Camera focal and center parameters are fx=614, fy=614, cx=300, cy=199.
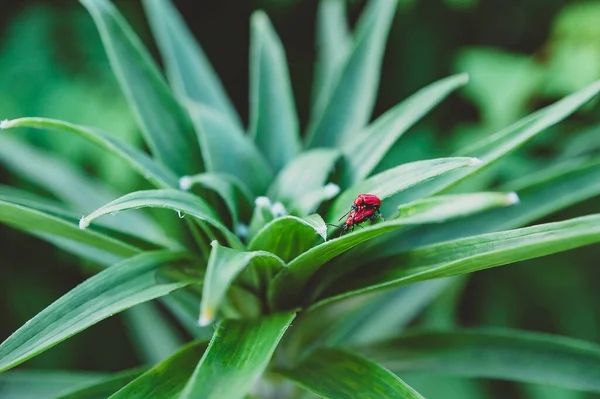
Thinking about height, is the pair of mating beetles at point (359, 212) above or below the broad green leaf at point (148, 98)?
below

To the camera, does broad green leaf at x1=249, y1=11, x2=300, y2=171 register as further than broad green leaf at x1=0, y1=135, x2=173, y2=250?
No

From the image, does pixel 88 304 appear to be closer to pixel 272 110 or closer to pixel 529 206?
pixel 272 110

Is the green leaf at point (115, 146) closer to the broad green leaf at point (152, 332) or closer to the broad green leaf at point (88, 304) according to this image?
the broad green leaf at point (88, 304)

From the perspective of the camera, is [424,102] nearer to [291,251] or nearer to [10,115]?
[291,251]

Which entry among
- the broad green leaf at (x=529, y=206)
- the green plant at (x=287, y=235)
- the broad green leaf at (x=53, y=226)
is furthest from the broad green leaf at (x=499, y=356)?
the broad green leaf at (x=53, y=226)

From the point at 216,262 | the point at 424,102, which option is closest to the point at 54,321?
the point at 216,262

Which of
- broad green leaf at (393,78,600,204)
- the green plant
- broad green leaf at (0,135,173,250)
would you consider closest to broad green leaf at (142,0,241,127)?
the green plant

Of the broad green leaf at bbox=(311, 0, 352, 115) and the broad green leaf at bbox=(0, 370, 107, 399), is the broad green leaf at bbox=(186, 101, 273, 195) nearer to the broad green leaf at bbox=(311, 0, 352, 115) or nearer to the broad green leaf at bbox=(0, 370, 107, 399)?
the broad green leaf at bbox=(311, 0, 352, 115)
